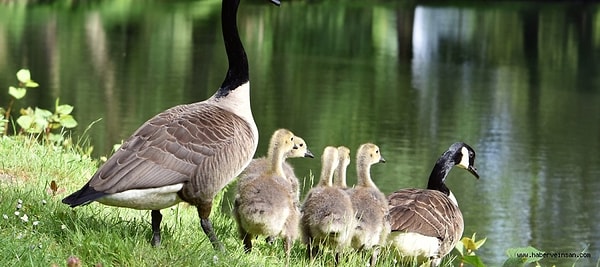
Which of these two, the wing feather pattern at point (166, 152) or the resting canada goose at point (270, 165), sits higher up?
the wing feather pattern at point (166, 152)

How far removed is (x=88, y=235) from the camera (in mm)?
5348

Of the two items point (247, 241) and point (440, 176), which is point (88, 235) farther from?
point (440, 176)

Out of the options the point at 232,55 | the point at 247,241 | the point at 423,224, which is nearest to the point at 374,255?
the point at 423,224

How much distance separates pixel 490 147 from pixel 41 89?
1094 centimetres

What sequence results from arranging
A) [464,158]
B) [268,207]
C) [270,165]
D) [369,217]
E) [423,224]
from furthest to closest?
1. [464,158]
2. [423,224]
3. [270,165]
4. [369,217]
5. [268,207]

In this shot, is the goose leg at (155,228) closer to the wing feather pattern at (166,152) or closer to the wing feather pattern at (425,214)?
the wing feather pattern at (166,152)

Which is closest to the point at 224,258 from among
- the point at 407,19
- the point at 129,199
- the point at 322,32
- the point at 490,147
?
the point at 129,199

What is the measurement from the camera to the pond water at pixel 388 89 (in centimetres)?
1589

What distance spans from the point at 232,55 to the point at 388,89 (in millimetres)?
21305

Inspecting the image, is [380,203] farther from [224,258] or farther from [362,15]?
[362,15]

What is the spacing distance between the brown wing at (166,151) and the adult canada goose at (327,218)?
3.07 feet

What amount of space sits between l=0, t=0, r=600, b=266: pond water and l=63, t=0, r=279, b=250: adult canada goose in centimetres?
702

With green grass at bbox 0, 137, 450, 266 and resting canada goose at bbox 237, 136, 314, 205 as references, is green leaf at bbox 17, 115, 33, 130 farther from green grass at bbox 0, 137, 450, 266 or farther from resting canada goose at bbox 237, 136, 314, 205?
resting canada goose at bbox 237, 136, 314, 205

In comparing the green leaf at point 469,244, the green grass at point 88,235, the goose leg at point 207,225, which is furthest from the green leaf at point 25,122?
the green leaf at point 469,244
